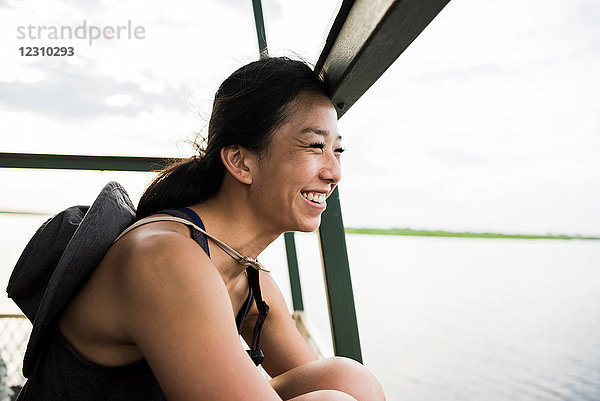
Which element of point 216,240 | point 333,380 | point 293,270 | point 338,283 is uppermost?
point 216,240

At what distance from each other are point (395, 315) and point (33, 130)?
27.7 ft

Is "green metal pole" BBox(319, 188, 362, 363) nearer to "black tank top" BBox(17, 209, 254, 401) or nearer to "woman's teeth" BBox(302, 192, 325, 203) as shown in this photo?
"woman's teeth" BBox(302, 192, 325, 203)

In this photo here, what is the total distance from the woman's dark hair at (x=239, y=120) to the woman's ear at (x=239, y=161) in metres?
0.02

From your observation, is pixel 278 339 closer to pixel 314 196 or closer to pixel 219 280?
pixel 314 196

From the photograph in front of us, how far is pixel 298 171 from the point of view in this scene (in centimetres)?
111

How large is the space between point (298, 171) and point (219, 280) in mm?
428

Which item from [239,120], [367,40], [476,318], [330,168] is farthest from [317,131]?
[476,318]

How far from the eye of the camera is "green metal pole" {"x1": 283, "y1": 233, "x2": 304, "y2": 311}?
3045 millimetres

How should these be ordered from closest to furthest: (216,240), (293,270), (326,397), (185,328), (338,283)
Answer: (185,328) → (326,397) → (216,240) → (338,283) → (293,270)

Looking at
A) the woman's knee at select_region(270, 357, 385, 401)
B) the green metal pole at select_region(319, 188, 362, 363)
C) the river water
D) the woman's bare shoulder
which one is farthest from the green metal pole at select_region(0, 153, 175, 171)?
the woman's bare shoulder

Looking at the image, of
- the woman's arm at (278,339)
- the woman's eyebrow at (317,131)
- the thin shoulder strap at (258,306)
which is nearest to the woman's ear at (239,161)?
the woman's eyebrow at (317,131)

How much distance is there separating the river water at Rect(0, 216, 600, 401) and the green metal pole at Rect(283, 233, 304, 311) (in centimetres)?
19

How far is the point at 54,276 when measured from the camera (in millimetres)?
821

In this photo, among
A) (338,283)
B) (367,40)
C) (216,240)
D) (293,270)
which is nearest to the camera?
(367,40)
